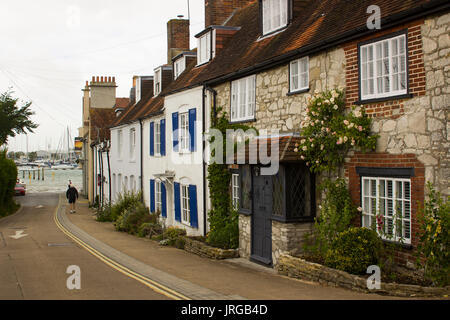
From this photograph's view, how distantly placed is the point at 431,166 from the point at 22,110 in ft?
132

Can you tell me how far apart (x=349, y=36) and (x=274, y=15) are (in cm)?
564

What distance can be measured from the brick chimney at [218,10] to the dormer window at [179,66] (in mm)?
2591

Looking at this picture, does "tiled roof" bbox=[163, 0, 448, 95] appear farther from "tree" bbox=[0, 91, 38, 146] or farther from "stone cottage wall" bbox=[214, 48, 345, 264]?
"tree" bbox=[0, 91, 38, 146]

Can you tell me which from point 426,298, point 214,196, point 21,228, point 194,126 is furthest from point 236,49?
point 21,228

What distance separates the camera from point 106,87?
50719 mm

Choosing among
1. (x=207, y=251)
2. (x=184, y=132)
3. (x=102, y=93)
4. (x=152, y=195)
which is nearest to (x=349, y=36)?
(x=207, y=251)

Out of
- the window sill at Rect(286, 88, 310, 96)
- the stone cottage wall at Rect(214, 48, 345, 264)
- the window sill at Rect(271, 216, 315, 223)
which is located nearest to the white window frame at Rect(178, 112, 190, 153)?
the stone cottage wall at Rect(214, 48, 345, 264)

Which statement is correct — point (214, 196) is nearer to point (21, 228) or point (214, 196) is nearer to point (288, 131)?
point (288, 131)

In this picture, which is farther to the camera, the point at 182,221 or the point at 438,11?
the point at 182,221

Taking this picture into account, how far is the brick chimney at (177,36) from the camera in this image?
30234 mm

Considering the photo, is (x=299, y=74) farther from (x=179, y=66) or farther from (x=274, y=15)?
(x=179, y=66)

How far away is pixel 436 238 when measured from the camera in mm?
9094

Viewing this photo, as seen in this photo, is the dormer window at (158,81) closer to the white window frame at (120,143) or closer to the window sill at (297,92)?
the white window frame at (120,143)
